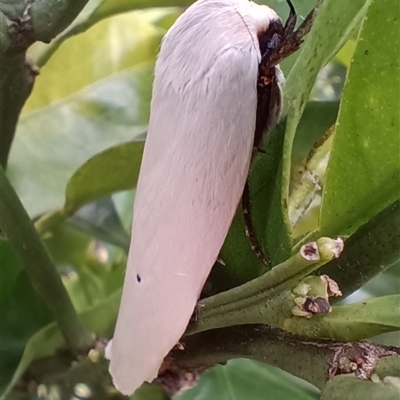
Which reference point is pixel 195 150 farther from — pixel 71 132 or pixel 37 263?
pixel 71 132

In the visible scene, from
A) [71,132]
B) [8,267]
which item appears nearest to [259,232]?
[8,267]

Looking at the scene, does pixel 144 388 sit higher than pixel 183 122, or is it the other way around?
pixel 183 122

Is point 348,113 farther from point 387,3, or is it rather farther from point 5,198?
point 5,198

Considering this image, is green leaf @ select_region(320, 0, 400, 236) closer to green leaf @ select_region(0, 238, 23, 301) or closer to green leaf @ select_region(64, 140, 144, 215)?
A: green leaf @ select_region(64, 140, 144, 215)

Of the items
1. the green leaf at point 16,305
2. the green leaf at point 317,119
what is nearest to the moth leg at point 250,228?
the green leaf at point 317,119

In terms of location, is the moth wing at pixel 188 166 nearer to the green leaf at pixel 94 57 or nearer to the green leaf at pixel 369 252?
the green leaf at pixel 369 252

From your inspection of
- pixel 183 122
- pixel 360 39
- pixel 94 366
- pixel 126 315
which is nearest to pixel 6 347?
pixel 94 366

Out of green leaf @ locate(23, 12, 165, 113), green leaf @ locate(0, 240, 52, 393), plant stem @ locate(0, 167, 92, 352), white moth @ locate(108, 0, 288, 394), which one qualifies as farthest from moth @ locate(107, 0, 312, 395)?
green leaf @ locate(23, 12, 165, 113)
